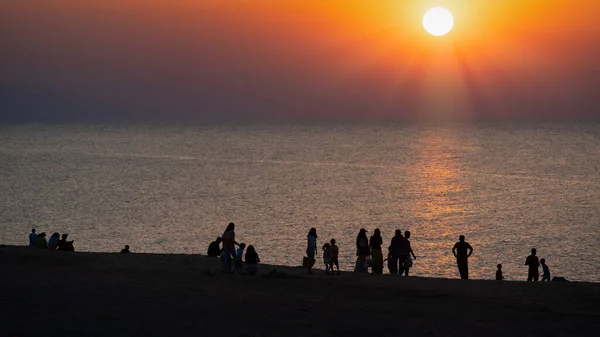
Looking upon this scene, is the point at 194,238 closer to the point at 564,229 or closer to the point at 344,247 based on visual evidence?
the point at 344,247

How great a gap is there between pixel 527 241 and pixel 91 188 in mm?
70262

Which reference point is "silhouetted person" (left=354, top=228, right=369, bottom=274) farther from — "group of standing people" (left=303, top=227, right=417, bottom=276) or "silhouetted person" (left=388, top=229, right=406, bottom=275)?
"silhouetted person" (left=388, top=229, right=406, bottom=275)

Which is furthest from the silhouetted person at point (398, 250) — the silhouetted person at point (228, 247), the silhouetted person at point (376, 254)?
the silhouetted person at point (228, 247)

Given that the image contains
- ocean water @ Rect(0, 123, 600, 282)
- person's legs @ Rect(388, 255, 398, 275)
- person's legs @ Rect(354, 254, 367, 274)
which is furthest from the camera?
ocean water @ Rect(0, 123, 600, 282)

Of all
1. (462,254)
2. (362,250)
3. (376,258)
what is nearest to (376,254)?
(376,258)

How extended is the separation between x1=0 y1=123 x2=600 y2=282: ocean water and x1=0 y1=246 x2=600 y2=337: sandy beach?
3007 cm

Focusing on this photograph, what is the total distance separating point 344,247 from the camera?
2648 inches

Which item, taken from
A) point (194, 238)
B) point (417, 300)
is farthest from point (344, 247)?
point (417, 300)

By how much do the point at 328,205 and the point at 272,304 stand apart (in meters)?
75.6

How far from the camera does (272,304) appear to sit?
22594 millimetres

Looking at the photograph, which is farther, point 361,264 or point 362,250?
point 361,264

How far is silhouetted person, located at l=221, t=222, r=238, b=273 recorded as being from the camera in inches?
1061

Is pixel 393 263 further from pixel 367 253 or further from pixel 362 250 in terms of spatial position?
pixel 362 250

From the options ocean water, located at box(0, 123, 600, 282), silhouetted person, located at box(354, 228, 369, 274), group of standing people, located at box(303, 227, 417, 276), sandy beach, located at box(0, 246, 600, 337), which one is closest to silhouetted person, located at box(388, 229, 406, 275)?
group of standing people, located at box(303, 227, 417, 276)
